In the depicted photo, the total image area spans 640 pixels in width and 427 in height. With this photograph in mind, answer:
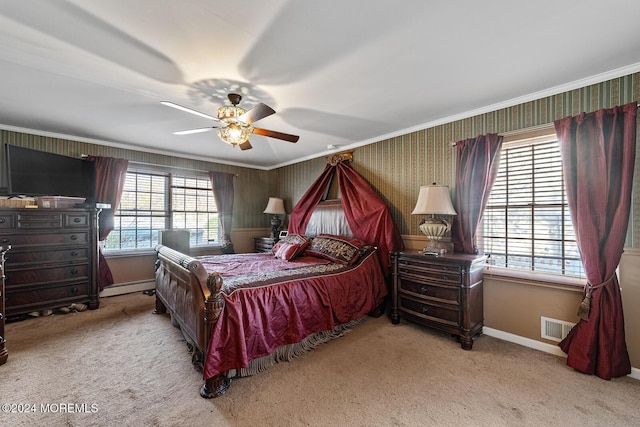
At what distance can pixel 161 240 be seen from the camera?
436cm

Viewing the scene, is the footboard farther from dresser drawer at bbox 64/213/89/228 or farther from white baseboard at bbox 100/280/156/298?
white baseboard at bbox 100/280/156/298

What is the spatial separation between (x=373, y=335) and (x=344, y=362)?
620 millimetres

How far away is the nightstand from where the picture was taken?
16.1 ft

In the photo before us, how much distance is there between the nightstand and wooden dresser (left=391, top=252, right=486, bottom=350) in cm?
258

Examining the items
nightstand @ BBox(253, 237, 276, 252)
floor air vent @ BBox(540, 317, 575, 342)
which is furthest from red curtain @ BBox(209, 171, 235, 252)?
floor air vent @ BBox(540, 317, 575, 342)

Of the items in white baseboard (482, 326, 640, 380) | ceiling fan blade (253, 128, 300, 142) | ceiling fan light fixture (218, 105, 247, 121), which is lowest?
white baseboard (482, 326, 640, 380)

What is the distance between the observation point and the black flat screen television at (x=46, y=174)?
3.14m

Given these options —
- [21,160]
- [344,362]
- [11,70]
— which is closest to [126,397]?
[344,362]

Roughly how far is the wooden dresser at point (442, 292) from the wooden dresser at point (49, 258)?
393 centimetres

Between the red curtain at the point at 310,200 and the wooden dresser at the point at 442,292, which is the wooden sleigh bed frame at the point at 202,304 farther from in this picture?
the red curtain at the point at 310,200

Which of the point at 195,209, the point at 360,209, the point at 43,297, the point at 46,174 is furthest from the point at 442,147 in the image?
the point at 43,297

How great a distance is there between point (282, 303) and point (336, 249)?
125 cm

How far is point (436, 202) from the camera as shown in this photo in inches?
109

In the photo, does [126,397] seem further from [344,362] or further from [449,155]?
[449,155]
